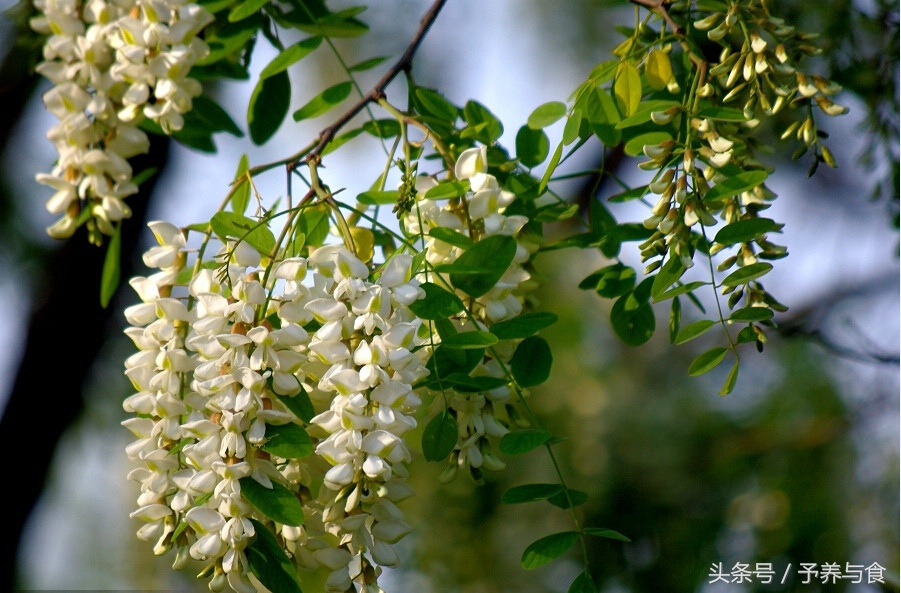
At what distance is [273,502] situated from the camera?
1.96 feet

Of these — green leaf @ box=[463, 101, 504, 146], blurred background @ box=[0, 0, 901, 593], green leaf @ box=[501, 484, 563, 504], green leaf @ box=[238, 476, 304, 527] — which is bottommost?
blurred background @ box=[0, 0, 901, 593]

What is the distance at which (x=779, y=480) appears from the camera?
2.44 meters

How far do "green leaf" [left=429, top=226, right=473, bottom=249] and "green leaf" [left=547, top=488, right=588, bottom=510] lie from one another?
222 millimetres

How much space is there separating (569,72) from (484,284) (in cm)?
177

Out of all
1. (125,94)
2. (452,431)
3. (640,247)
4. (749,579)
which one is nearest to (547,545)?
(452,431)

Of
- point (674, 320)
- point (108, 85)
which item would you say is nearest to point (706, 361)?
point (674, 320)

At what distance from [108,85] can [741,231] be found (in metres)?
0.59

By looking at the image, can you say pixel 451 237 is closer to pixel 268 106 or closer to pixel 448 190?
pixel 448 190

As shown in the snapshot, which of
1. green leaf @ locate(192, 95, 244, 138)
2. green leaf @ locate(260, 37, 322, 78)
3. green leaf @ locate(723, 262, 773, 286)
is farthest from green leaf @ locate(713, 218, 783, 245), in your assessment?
green leaf @ locate(192, 95, 244, 138)

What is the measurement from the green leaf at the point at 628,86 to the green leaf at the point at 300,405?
1.16ft

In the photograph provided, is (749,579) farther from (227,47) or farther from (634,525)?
(227,47)

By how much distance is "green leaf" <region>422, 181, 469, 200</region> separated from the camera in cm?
69

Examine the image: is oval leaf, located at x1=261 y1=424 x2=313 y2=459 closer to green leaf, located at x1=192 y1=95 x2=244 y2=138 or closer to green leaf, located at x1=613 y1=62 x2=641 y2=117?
green leaf, located at x1=613 y1=62 x2=641 y2=117

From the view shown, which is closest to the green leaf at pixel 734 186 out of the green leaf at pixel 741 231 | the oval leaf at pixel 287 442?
the green leaf at pixel 741 231
